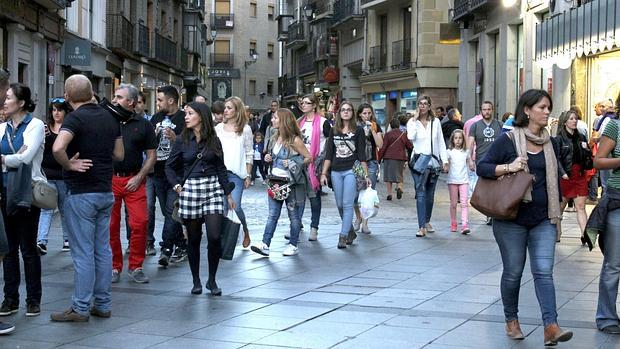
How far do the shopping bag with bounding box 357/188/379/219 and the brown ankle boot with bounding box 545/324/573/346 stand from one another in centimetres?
661

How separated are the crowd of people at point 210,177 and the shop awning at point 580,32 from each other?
5.69m

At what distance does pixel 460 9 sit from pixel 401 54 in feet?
25.4

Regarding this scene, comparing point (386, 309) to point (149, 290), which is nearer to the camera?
point (386, 309)

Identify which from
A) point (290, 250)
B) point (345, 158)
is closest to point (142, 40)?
point (345, 158)

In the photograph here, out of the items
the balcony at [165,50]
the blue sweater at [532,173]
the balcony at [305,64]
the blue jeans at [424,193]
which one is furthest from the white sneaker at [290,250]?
the balcony at [305,64]

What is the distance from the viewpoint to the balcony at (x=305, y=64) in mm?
61906

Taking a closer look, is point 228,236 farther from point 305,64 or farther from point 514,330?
point 305,64

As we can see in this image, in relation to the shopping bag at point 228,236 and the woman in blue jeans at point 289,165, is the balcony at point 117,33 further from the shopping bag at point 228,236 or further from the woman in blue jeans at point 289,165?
the shopping bag at point 228,236

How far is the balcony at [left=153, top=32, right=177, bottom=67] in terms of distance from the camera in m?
42.5

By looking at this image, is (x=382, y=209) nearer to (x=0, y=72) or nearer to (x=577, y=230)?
(x=577, y=230)

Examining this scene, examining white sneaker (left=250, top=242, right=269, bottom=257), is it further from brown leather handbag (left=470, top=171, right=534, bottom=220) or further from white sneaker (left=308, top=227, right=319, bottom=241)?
brown leather handbag (left=470, top=171, right=534, bottom=220)

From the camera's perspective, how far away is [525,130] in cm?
703

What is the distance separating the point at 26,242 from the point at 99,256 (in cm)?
60

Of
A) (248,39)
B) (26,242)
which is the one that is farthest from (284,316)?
(248,39)
